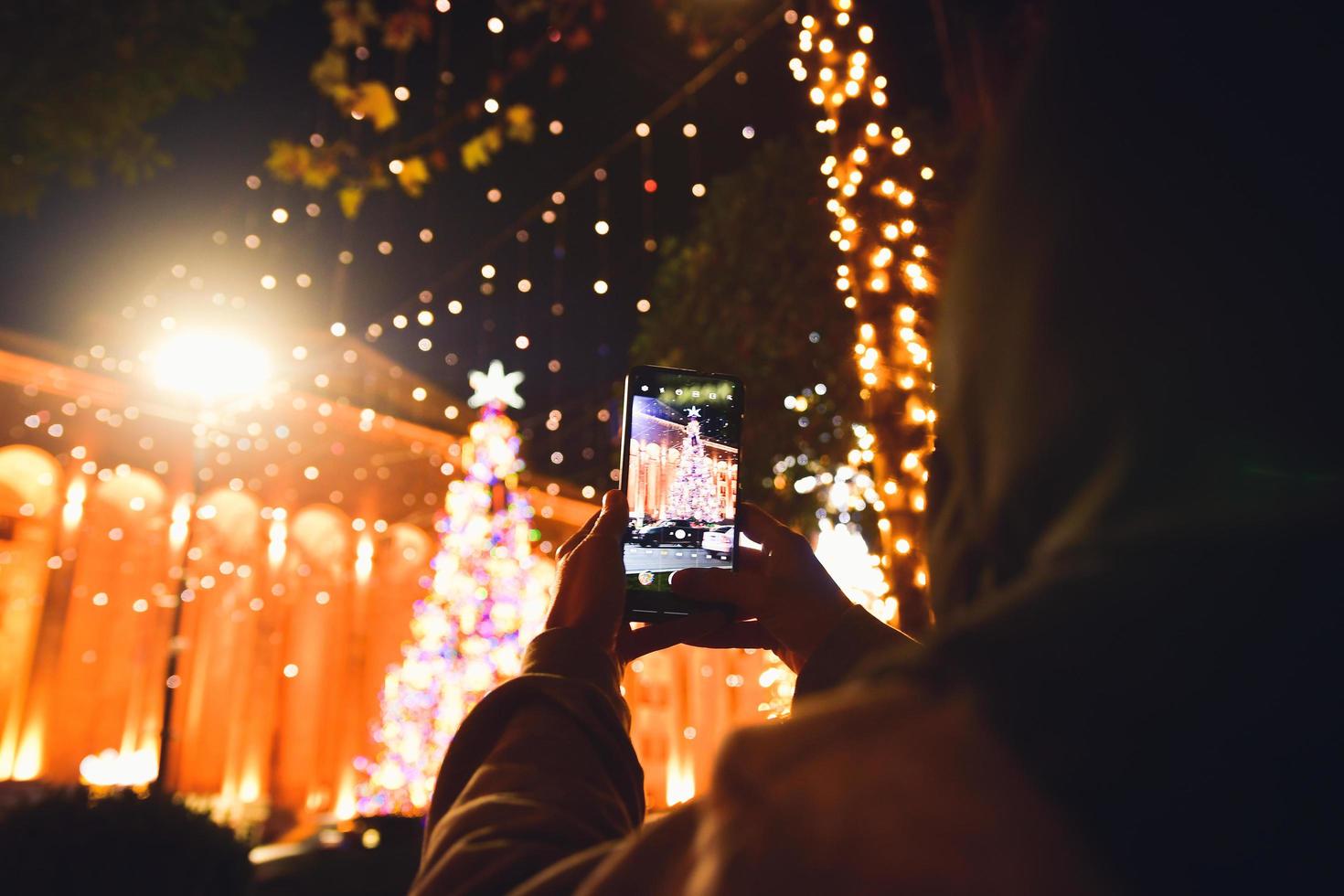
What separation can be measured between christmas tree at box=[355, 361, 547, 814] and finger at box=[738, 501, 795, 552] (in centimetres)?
940

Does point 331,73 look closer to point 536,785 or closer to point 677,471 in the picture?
point 677,471

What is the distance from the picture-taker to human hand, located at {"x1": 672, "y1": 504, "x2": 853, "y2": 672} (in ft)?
4.03

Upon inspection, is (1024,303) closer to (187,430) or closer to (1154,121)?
(1154,121)

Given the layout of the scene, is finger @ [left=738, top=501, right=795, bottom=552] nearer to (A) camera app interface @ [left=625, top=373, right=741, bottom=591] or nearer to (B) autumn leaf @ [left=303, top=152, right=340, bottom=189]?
(A) camera app interface @ [left=625, top=373, right=741, bottom=591]

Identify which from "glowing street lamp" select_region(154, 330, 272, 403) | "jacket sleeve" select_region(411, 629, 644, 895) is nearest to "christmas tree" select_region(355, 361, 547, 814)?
"glowing street lamp" select_region(154, 330, 272, 403)

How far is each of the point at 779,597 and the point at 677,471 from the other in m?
0.44

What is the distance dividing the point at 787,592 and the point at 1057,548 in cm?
91

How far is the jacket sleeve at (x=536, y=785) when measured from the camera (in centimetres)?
56

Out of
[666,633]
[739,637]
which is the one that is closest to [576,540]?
[666,633]

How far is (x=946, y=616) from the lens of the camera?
1.65ft

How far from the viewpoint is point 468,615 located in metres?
10.8

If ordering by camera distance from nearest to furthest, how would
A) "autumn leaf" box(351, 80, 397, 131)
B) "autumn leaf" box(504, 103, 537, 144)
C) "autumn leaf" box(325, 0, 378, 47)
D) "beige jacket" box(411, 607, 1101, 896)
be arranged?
"beige jacket" box(411, 607, 1101, 896) → "autumn leaf" box(351, 80, 397, 131) → "autumn leaf" box(325, 0, 378, 47) → "autumn leaf" box(504, 103, 537, 144)

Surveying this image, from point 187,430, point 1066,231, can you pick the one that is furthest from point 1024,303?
point 187,430

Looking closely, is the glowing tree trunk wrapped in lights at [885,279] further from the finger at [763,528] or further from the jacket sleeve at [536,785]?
the jacket sleeve at [536,785]
